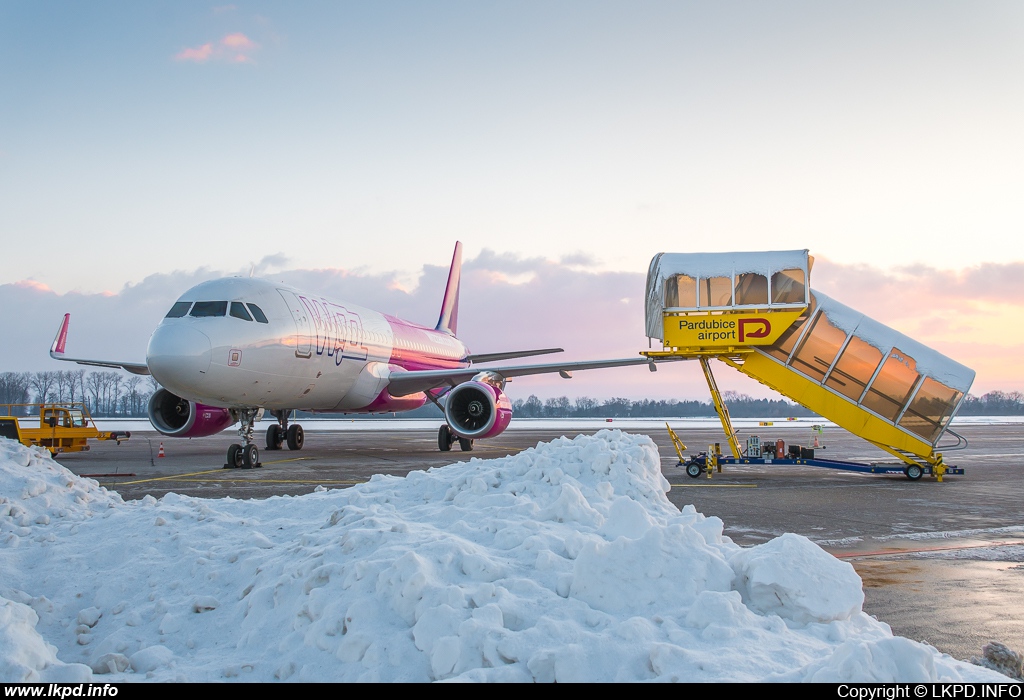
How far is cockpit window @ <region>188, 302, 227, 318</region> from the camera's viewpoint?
41.4ft

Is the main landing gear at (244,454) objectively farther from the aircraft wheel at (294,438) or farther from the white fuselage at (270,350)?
the aircraft wheel at (294,438)

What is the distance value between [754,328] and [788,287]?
0.97 meters

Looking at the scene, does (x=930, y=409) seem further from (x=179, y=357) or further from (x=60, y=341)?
(x=60, y=341)

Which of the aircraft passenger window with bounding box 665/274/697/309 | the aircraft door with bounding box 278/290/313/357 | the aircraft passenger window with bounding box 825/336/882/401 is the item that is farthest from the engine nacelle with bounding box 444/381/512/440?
the aircraft passenger window with bounding box 825/336/882/401

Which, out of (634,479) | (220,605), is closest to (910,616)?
(634,479)

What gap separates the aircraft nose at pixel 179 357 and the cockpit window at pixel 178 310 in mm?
701

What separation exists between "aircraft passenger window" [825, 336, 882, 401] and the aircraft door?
1027 centimetres

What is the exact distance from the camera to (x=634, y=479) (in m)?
6.11

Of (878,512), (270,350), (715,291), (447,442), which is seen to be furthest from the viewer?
(447,442)

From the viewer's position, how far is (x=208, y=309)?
12766 millimetres

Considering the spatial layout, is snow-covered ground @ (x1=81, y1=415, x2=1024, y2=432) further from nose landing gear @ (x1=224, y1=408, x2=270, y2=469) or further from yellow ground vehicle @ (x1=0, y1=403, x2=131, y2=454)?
nose landing gear @ (x1=224, y1=408, x2=270, y2=469)

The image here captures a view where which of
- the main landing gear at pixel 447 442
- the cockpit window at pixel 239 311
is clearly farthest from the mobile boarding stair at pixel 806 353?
Result: the cockpit window at pixel 239 311

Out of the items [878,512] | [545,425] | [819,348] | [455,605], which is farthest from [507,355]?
[545,425]

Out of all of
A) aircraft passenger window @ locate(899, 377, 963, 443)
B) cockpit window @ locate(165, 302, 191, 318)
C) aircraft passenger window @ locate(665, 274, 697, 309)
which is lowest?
aircraft passenger window @ locate(899, 377, 963, 443)
